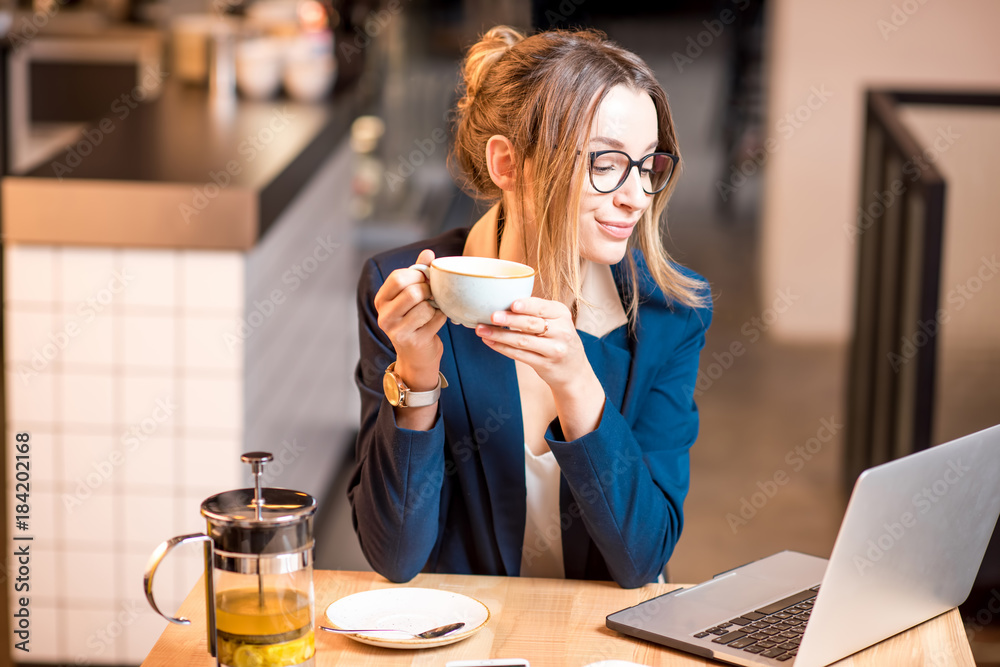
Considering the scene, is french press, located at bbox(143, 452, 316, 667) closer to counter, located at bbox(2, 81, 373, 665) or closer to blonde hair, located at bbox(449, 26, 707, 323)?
blonde hair, located at bbox(449, 26, 707, 323)

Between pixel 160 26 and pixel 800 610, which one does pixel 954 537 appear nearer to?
pixel 800 610

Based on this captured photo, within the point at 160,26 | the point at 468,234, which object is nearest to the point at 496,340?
the point at 468,234

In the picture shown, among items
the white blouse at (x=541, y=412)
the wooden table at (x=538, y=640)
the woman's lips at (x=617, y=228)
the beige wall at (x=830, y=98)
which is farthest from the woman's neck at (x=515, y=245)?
the beige wall at (x=830, y=98)

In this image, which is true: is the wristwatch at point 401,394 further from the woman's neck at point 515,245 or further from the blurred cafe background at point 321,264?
the blurred cafe background at point 321,264

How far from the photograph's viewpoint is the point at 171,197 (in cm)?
221

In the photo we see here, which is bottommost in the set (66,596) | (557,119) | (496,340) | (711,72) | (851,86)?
(66,596)

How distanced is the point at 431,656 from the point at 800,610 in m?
0.42

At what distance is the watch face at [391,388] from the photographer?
1.29 metres

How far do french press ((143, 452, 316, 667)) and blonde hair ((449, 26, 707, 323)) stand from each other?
0.54 meters

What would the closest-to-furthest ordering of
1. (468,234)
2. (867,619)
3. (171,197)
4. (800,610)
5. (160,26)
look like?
(867,619)
(800,610)
(468,234)
(171,197)
(160,26)

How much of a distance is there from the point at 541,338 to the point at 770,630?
400mm

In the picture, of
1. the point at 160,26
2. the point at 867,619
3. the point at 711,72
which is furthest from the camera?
the point at 711,72

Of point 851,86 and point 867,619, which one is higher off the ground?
point 851,86

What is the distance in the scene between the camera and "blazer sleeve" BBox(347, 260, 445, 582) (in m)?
1.33
